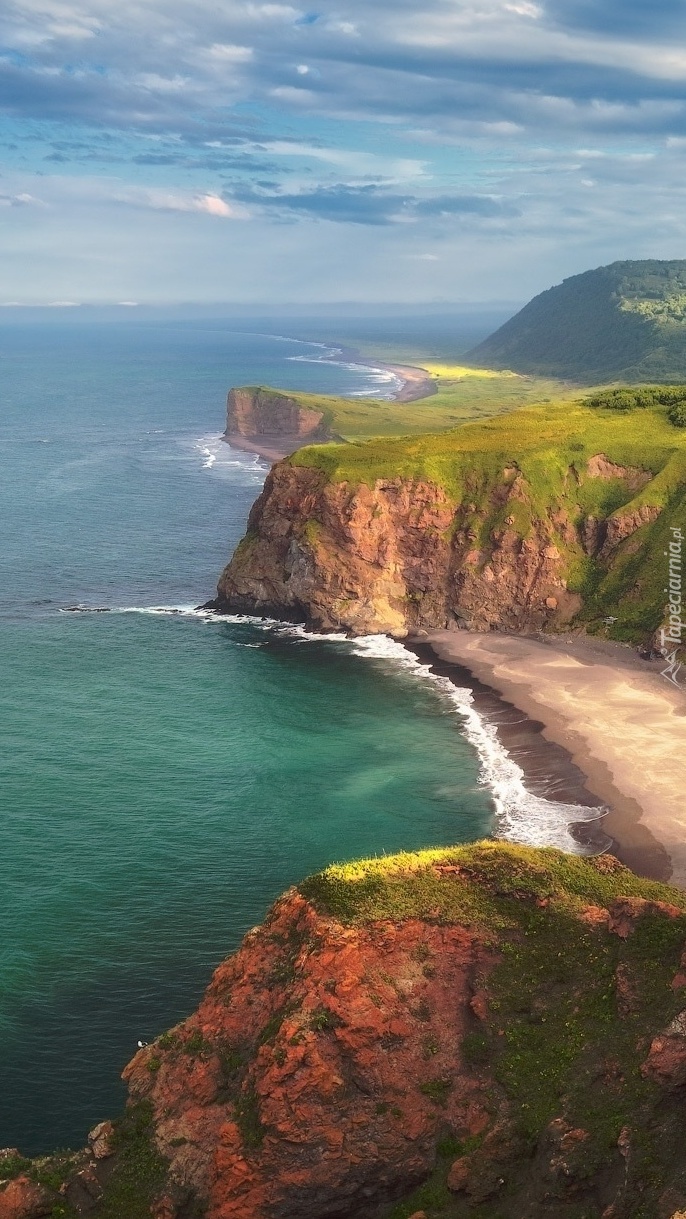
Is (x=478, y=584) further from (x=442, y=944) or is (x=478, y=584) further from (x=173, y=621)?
(x=442, y=944)

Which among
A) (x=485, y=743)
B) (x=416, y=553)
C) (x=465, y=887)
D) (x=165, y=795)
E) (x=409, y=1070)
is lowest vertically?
(x=165, y=795)

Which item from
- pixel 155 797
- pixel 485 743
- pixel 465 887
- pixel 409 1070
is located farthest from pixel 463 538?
pixel 409 1070

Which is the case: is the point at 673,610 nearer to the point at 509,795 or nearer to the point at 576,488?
the point at 576,488

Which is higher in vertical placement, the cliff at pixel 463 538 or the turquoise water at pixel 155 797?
the cliff at pixel 463 538

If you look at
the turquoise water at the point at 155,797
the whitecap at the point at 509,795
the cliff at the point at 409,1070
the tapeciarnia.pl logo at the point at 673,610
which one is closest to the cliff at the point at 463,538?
the tapeciarnia.pl logo at the point at 673,610

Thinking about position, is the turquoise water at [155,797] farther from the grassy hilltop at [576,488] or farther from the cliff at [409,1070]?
the grassy hilltop at [576,488]

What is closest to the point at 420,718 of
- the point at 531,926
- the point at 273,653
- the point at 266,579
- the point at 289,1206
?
the point at 273,653

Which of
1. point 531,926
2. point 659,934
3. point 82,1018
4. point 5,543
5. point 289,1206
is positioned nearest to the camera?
point 289,1206
